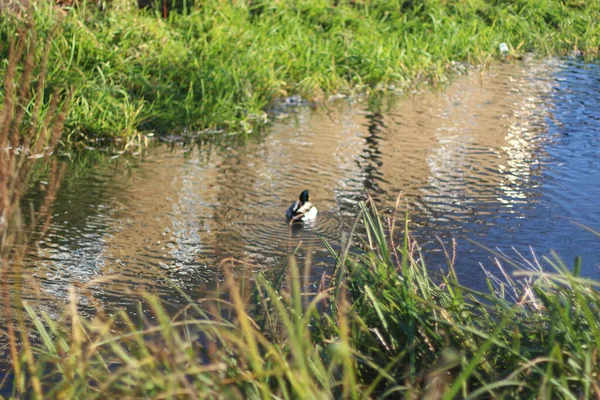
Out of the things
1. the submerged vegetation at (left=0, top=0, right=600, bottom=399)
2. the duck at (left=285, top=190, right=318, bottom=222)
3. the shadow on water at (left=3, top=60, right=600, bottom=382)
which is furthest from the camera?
the duck at (left=285, top=190, right=318, bottom=222)

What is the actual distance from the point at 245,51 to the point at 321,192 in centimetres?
407

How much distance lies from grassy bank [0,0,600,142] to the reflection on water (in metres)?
0.60

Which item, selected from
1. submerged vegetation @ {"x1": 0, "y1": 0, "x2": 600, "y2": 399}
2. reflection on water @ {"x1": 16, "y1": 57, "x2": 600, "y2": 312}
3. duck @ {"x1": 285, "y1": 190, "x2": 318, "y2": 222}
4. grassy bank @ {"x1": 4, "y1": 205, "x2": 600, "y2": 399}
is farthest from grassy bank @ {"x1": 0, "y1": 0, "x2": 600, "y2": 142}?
grassy bank @ {"x1": 4, "y1": 205, "x2": 600, "y2": 399}

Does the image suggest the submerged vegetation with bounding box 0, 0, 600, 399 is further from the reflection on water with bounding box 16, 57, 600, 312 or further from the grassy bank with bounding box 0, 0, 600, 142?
the reflection on water with bounding box 16, 57, 600, 312

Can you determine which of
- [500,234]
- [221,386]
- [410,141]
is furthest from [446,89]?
[221,386]

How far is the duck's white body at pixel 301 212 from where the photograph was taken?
275 inches

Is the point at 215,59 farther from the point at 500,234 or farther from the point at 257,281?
the point at 257,281

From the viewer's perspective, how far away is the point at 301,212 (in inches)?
279

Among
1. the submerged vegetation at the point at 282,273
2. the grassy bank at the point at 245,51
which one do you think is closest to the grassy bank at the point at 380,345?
the submerged vegetation at the point at 282,273

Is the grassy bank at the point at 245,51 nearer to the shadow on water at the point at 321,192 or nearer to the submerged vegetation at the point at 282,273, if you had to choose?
the submerged vegetation at the point at 282,273

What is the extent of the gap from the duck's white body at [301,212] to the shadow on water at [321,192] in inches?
4.2

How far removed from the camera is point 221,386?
2.46 meters

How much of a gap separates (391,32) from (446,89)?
2.38 meters

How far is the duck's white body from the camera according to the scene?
22.9ft
